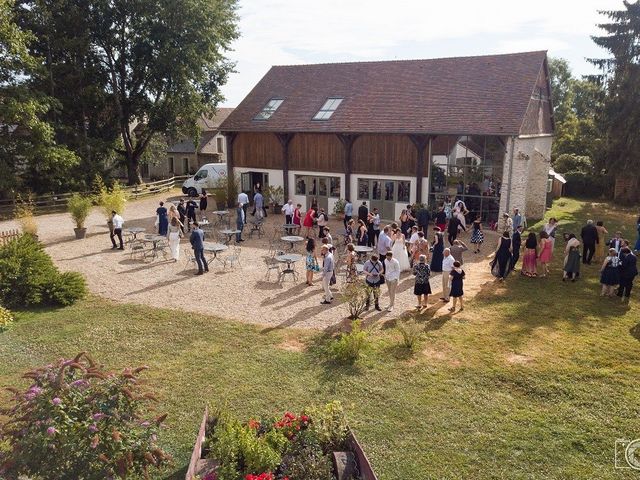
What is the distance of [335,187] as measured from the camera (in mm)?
25438

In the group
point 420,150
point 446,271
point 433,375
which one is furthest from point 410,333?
point 420,150

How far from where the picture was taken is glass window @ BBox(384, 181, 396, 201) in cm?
2378

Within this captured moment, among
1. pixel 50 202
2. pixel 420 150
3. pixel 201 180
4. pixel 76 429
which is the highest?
pixel 420 150

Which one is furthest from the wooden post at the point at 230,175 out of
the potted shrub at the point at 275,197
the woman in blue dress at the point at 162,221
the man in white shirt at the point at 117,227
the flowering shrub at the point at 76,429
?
the flowering shrub at the point at 76,429

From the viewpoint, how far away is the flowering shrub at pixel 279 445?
626 centimetres

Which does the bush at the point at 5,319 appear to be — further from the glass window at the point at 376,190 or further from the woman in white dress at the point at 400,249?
the glass window at the point at 376,190

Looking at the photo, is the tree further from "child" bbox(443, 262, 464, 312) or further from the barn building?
"child" bbox(443, 262, 464, 312)

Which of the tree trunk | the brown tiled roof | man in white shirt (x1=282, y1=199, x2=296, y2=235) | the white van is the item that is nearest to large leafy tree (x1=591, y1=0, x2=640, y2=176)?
the brown tiled roof

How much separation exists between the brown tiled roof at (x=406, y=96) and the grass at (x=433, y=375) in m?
10.5

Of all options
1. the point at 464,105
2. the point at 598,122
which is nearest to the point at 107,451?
the point at 464,105

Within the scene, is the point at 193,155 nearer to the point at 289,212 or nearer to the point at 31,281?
the point at 289,212

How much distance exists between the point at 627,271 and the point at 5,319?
1501cm

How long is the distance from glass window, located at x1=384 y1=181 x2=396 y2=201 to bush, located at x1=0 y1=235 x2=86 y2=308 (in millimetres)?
14148

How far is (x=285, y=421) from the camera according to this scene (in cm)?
718
